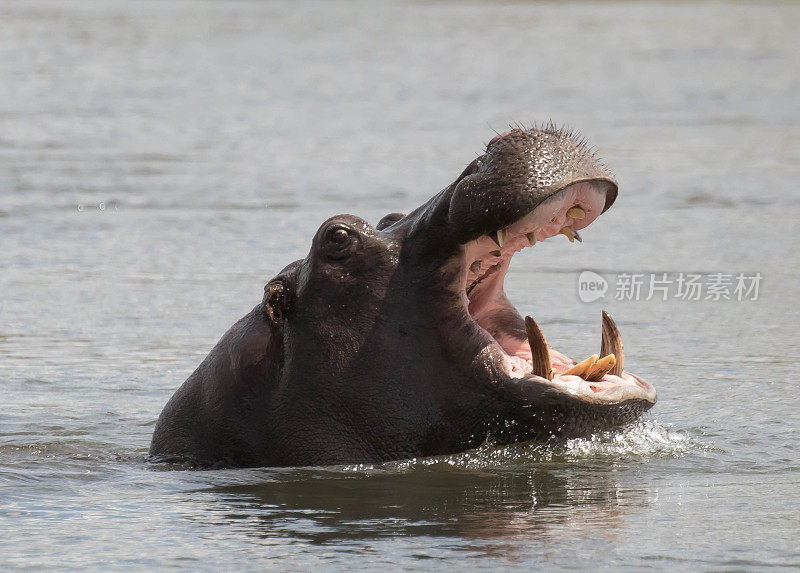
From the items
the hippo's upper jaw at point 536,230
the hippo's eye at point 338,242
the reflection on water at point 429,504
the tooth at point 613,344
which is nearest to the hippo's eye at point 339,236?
the hippo's eye at point 338,242

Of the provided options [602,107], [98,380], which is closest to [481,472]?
[98,380]

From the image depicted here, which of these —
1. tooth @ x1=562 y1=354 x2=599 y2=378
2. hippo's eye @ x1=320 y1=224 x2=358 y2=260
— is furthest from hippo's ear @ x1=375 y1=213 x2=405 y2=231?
tooth @ x1=562 y1=354 x2=599 y2=378

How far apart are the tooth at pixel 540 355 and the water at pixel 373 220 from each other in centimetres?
40

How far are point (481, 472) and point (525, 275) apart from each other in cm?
490

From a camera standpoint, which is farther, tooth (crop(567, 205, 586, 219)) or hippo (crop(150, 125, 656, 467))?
tooth (crop(567, 205, 586, 219))

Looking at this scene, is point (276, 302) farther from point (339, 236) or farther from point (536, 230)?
point (536, 230)

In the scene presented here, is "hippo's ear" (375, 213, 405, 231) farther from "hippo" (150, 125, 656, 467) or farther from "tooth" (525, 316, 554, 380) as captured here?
"tooth" (525, 316, 554, 380)

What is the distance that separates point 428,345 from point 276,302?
644 millimetres

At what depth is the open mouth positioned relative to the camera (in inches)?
220

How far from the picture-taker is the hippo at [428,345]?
5.59m

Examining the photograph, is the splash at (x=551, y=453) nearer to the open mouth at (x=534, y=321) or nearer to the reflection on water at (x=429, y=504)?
the reflection on water at (x=429, y=504)

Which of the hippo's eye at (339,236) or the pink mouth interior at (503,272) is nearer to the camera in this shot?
the pink mouth interior at (503,272)

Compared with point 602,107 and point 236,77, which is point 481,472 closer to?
point 602,107

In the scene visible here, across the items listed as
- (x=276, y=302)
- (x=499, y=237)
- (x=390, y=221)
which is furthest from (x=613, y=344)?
(x=276, y=302)
